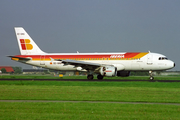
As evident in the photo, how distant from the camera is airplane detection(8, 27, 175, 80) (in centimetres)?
3903

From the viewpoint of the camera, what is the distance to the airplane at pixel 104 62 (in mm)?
39031

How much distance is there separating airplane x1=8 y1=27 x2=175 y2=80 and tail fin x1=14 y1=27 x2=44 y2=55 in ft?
3.29

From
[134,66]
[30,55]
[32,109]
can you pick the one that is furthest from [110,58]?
[32,109]

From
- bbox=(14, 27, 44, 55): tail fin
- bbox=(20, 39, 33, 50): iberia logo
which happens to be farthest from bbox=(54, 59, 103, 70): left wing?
bbox=(20, 39, 33, 50): iberia logo

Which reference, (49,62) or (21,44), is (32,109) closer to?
(49,62)

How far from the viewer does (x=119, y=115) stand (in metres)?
11.1

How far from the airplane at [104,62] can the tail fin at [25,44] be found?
3.29 feet

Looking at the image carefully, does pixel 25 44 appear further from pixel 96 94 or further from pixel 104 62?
pixel 96 94

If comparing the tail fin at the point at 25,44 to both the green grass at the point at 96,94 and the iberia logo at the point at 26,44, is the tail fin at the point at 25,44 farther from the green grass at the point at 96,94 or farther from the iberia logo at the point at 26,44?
the green grass at the point at 96,94

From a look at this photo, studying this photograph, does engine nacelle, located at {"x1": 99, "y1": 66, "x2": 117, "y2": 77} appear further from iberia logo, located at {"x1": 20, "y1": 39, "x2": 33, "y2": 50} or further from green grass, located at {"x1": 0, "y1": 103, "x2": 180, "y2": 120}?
green grass, located at {"x1": 0, "y1": 103, "x2": 180, "y2": 120}

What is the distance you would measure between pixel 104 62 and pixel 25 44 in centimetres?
1467

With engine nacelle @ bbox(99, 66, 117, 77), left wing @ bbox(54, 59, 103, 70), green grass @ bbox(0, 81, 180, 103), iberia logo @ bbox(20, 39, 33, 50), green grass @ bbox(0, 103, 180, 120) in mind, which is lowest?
green grass @ bbox(0, 103, 180, 120)

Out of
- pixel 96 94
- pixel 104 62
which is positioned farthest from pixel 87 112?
pixel 104 62

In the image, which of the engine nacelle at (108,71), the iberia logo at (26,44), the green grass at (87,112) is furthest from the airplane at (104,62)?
the green grass at (87,112)
